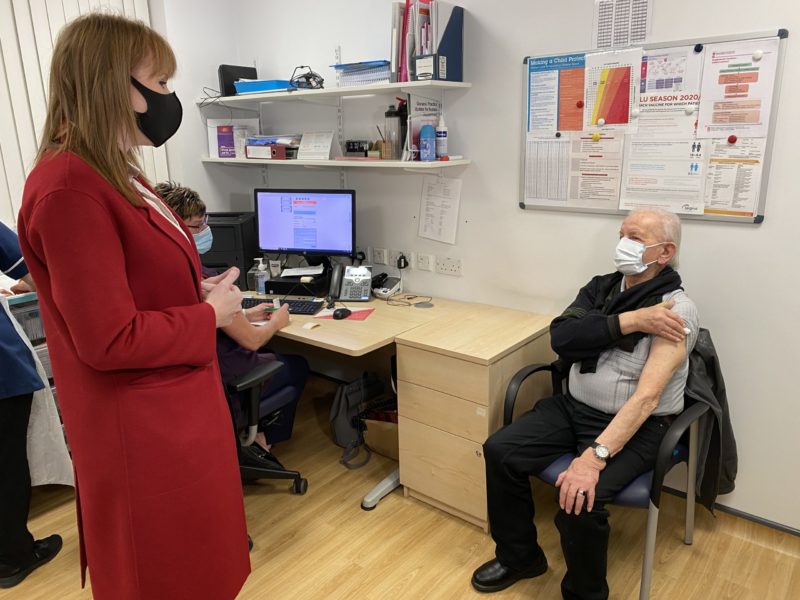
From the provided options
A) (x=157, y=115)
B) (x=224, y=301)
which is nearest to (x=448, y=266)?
(x=224, y=301)

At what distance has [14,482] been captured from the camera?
210cm

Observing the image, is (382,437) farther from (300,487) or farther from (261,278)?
(261,278)

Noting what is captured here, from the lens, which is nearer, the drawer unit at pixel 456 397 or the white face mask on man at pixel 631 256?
the white face mask on man at pixel 631 256

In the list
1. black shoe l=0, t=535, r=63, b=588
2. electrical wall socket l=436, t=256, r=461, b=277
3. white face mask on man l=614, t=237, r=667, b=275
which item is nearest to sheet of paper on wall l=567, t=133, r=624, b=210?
white face mask on man l=614, t=237, r=667, b=275

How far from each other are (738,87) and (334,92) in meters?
1.64

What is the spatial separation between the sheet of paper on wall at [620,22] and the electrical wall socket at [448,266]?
42.8 inches

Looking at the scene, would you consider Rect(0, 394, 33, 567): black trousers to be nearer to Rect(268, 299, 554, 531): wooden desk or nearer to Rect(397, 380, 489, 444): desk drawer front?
Rect(268, 299, 554, 531): wooden desk

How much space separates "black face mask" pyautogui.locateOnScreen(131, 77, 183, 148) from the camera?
1172mm

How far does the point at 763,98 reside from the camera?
195cm

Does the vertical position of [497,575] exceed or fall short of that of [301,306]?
it falls short

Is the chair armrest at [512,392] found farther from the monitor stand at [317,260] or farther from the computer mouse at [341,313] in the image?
the monitor stand at [317,260]

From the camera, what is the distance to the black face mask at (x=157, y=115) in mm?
1172

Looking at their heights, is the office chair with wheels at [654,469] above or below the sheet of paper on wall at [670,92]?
below

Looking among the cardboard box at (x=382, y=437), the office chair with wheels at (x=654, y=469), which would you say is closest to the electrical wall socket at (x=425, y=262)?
the cardboard box at (x=382, y=437)
